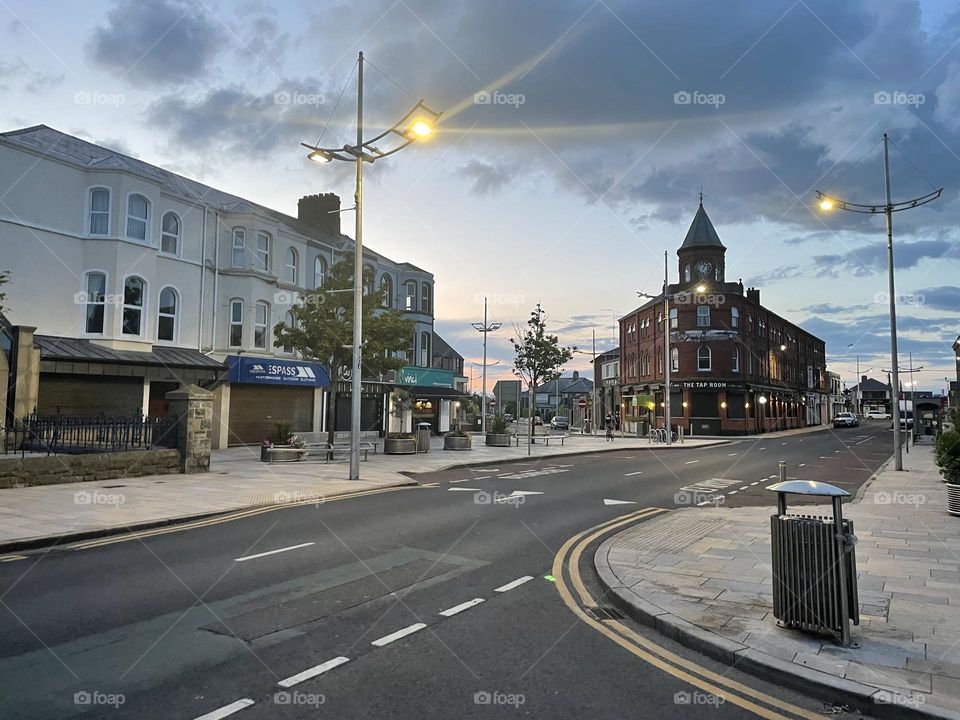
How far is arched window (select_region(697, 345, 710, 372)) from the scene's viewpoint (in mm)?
55969

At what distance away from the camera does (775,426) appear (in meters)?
66.6

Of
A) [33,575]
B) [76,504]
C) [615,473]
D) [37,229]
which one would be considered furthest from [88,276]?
[615,473]

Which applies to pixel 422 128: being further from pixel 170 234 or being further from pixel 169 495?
pixel 170 234

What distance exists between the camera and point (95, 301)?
23.5m

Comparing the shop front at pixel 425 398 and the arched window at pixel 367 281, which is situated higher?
the arched window at pixel 367 281

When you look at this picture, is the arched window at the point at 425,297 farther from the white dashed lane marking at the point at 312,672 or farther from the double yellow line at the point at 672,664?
the white dashed lane marking at the point at 312,672

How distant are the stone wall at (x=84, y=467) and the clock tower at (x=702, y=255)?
5048cm

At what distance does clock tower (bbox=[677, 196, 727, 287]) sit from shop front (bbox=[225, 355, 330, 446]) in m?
39.5

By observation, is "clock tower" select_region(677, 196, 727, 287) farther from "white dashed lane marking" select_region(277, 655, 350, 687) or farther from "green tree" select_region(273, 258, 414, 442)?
"white dashed lane marking" select_region(277, 655, 350, 687)

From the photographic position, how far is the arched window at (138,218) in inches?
952

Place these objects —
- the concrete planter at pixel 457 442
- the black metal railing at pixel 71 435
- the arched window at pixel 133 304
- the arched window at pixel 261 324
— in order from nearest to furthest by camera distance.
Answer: the black metal railing at pixel 71 435
the arched window at pixel 133 304
the arched window at pixel 261 324
the concrete planter at pixel 457 442

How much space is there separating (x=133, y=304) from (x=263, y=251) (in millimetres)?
7641

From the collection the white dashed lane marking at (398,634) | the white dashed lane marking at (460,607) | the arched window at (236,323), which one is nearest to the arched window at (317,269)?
the arched window at (236,323)

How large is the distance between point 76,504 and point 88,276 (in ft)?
47.4
